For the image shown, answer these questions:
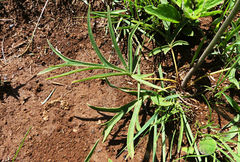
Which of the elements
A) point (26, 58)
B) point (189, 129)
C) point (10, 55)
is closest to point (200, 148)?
point (189, 129)

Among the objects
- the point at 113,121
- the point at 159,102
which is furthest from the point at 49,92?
the point at 159,102

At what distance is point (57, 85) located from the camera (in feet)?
4.67

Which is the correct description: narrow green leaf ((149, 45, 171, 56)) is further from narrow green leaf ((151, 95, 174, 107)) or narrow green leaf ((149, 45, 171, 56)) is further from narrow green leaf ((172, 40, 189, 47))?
narrow green leaf ((151, 95, 174, 107))

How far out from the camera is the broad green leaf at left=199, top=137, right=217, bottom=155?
45.4 inches

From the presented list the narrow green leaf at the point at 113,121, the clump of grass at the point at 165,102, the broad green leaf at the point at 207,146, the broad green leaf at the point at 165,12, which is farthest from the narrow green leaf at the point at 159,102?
the broad green leaf at the point at 165,12

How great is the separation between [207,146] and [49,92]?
1013 millimetres

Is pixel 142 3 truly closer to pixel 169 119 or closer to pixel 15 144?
pixel 169 119

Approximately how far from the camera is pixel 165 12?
1.24 metres

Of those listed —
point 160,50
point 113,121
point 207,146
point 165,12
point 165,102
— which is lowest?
point 207,146

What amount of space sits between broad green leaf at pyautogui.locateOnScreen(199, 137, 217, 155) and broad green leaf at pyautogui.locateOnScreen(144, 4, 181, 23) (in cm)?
71

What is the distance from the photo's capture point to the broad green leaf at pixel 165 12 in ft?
3.94

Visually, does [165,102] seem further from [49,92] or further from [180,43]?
[49,92]

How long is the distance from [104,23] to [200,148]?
1017 millimetres

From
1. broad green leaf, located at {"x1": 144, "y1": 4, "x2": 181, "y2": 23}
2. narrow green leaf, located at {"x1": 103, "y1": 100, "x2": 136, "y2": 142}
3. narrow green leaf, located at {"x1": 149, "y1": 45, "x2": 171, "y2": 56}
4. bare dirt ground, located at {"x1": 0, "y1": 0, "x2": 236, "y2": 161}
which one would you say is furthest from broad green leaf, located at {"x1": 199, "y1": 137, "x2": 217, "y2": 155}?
broad green leaf, located at {"x1": 144, "y1": 4, "x2": 181, "y2": 23}
